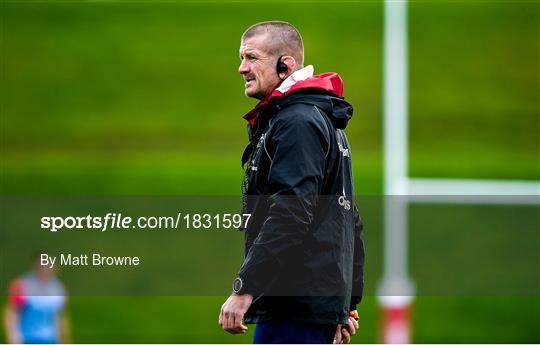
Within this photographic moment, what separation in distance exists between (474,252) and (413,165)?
71.3 inches

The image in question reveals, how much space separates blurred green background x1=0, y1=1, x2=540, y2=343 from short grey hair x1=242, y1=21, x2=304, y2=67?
949 centimetres

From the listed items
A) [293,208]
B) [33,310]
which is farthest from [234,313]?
[33,310]

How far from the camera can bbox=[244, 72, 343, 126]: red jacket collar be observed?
3.22 metres

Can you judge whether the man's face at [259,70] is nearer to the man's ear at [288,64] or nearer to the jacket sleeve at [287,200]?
the man's ear at [288,64]

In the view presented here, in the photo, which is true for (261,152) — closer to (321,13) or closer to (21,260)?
(21,260)

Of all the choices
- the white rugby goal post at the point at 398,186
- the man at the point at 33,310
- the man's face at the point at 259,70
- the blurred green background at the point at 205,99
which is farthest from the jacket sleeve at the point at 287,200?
the blurred green background at the point at 205,99

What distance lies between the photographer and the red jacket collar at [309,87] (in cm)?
322

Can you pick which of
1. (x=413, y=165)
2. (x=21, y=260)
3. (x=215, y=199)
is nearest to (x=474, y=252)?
(x=413, y=165)

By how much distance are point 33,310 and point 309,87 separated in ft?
17.0

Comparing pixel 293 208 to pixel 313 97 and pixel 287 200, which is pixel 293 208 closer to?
pixel 287 200

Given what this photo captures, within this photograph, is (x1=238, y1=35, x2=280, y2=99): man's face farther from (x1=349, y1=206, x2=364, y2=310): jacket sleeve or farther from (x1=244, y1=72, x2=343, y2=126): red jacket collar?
(x1=349, y1=206, x2=364, y2=310): jacket sleeve

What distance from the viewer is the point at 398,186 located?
30.6ft

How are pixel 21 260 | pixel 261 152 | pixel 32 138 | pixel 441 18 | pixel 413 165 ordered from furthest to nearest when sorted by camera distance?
pixel 32 138
pixel 441 18
pixel 413 165
pixel 21 260
pixel 261 152

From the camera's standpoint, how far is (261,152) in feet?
10.5
